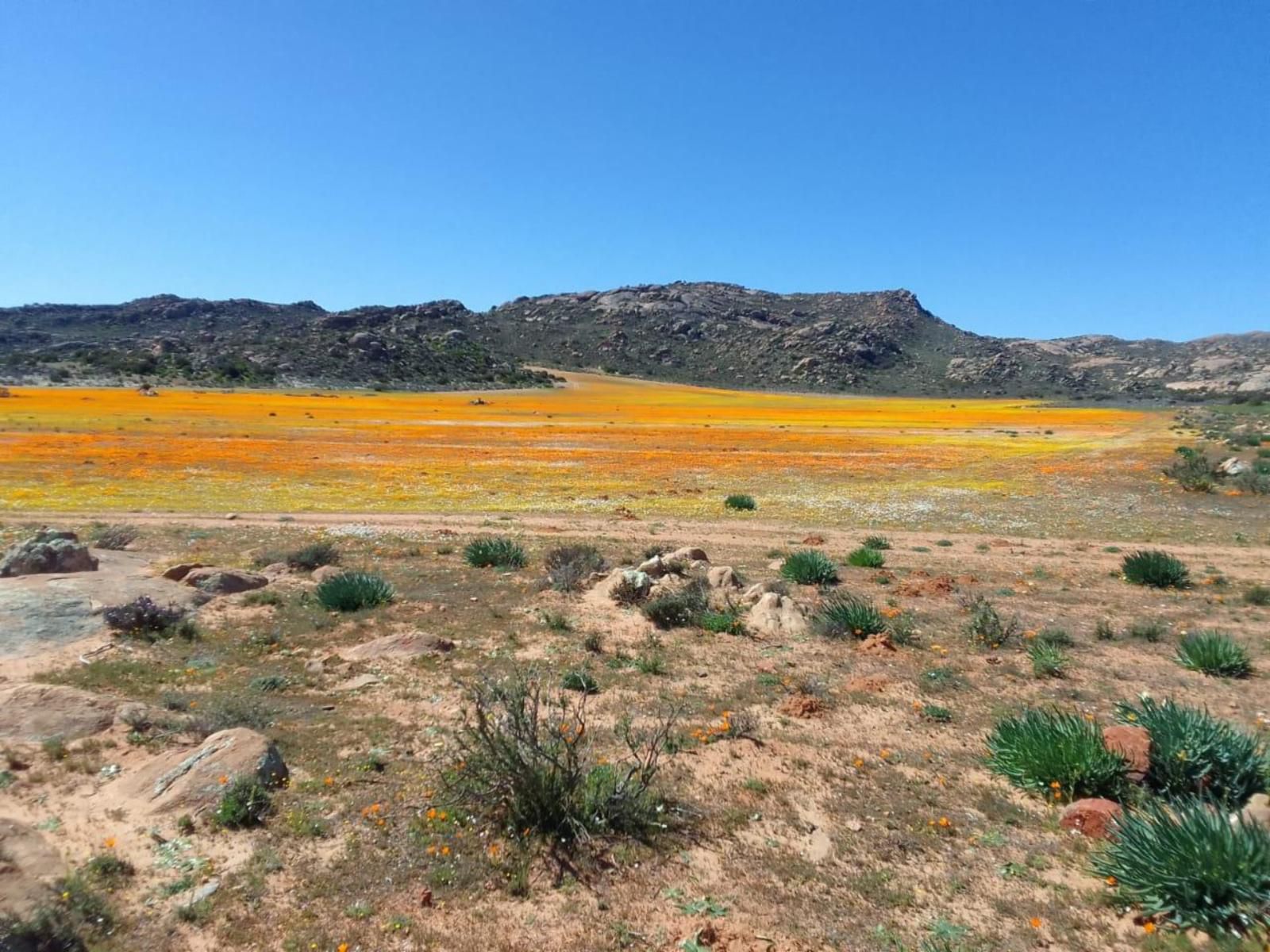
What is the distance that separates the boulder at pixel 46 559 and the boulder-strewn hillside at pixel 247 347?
106 metres

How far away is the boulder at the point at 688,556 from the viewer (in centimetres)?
1518

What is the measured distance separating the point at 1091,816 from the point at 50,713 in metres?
10.1

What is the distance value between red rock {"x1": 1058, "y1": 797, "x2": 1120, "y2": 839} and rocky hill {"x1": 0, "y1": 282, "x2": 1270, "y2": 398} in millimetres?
120771

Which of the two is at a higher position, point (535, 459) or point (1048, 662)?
point (1048, 662)

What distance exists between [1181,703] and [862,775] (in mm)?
4611

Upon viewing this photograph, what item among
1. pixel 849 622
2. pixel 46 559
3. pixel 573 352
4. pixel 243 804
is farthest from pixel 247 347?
pixel 243 804

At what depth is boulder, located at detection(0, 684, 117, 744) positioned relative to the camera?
699 cm

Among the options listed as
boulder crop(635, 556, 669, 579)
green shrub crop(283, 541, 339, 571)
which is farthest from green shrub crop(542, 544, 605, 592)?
green shrub crop(283, 541, 339, 571)

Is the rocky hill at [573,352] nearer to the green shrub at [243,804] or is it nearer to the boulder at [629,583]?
the boulder at [629,583]

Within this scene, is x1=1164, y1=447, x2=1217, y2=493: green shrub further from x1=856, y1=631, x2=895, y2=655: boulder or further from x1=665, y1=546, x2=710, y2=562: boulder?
x1=856, y1=631, x2=895, y2=655: boulder

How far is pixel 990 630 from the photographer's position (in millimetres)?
11219

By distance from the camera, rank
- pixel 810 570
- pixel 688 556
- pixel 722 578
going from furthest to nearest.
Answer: pixel 688 556 < pixel 810 570 < pixel 722 578

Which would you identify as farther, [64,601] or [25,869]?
[64,601]

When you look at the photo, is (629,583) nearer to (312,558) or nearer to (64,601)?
(312,558)
